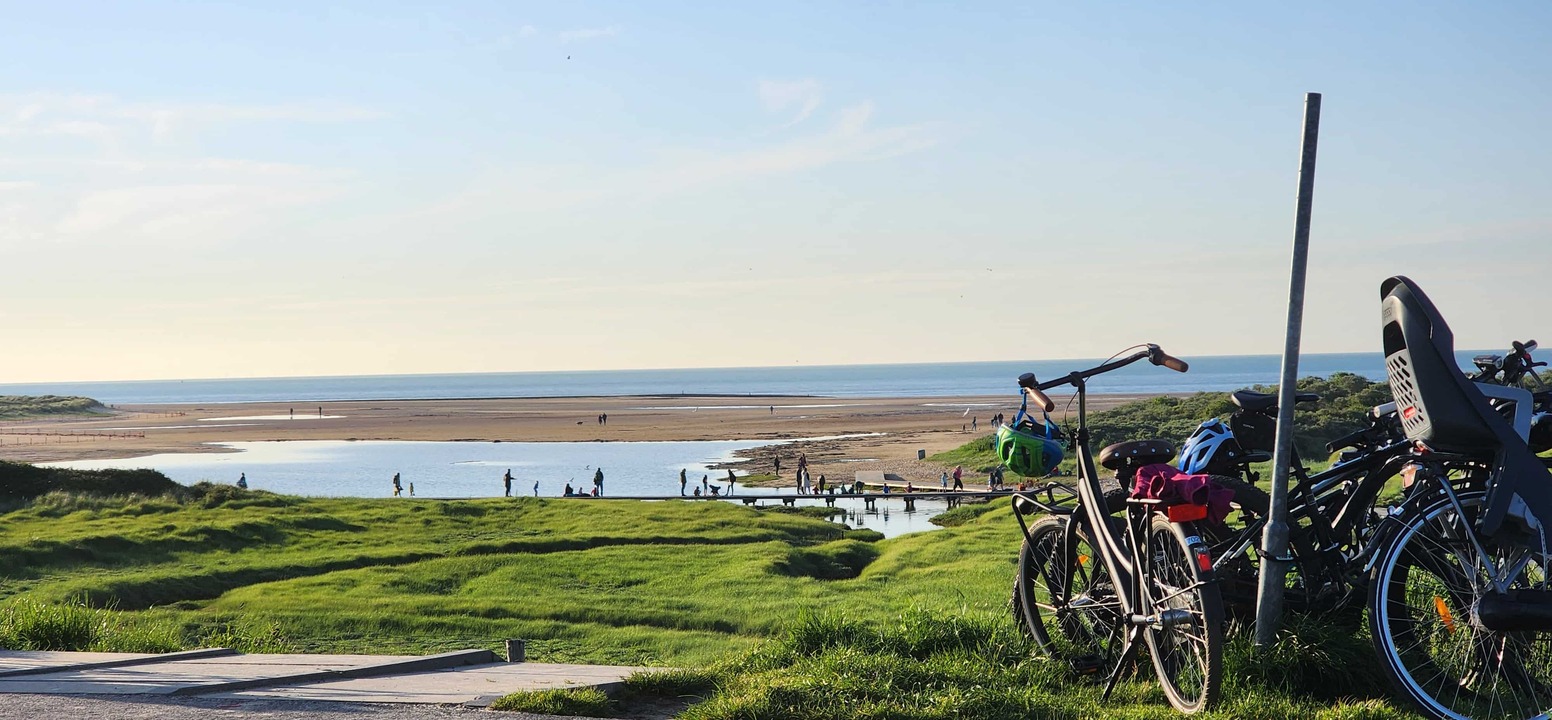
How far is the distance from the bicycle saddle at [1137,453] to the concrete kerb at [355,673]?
14.2 feet

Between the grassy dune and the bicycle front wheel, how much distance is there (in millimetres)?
156

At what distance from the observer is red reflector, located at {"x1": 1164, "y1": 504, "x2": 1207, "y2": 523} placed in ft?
19.1

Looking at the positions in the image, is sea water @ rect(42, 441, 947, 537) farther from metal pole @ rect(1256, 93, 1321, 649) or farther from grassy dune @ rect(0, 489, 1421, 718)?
metal pole @ rect(1256, 93, 1321, 649)

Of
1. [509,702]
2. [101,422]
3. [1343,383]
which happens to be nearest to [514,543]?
[509,702]

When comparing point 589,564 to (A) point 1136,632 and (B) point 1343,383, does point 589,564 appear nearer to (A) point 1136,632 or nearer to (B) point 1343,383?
(A) point 1136,632

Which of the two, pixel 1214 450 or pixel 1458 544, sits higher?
pixel 1214 450

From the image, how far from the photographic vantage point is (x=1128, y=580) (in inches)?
245

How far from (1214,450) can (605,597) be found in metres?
19.9

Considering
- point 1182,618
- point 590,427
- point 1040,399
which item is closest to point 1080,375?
point 1040,399

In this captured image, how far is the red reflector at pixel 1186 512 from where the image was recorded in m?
5.84

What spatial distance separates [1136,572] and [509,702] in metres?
3.10

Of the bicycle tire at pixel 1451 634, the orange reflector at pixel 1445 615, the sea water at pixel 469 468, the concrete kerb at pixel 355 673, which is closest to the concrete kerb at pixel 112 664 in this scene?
the concrete kerb at pixel 355 673

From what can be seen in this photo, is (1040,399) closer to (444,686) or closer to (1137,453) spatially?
(1137,453)

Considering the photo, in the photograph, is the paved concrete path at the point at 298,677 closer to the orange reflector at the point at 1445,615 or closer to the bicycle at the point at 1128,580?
the bicycle at the point at 1128,580
